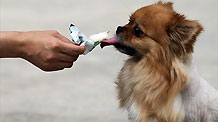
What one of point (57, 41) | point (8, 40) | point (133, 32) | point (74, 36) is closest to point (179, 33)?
point (133, 32)

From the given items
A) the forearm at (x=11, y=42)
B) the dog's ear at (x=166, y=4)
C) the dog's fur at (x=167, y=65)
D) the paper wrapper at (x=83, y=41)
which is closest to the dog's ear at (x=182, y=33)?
the dog's fur at (x=167, y=65)

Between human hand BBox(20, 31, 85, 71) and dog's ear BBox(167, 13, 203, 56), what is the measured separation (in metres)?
0.70

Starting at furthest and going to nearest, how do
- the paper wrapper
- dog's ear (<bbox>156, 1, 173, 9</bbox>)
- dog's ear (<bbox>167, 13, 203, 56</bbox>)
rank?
dog's ear (<bbox>156, 1, 173, 9</bbox>)
dog's ear (<bbox>167, 13, 203, 56</bbox>)
the paper wrapper

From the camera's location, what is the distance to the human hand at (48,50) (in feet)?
6.52

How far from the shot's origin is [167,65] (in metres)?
2.46

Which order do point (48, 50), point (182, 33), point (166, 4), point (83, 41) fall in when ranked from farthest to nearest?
point (166, 4), point (182, 33), point (83, 41), point (48, 50)

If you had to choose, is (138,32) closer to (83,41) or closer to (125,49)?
(125,49)

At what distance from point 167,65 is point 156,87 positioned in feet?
0.66

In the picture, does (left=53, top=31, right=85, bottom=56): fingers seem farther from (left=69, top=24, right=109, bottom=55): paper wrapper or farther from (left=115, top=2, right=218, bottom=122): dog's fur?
(left=115, top=2, right=218, bottom=122): dog's fur

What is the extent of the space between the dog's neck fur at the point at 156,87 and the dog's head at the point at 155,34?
0.25 feet

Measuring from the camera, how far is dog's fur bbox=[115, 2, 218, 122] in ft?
8.02

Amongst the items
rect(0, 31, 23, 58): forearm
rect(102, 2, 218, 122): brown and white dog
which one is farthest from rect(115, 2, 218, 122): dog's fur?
rect(0, 31, 23, 58): forearm

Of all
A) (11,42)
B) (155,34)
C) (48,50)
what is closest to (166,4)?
(155,34)

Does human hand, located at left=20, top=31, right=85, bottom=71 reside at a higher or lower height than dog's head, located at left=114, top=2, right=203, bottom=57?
higher
